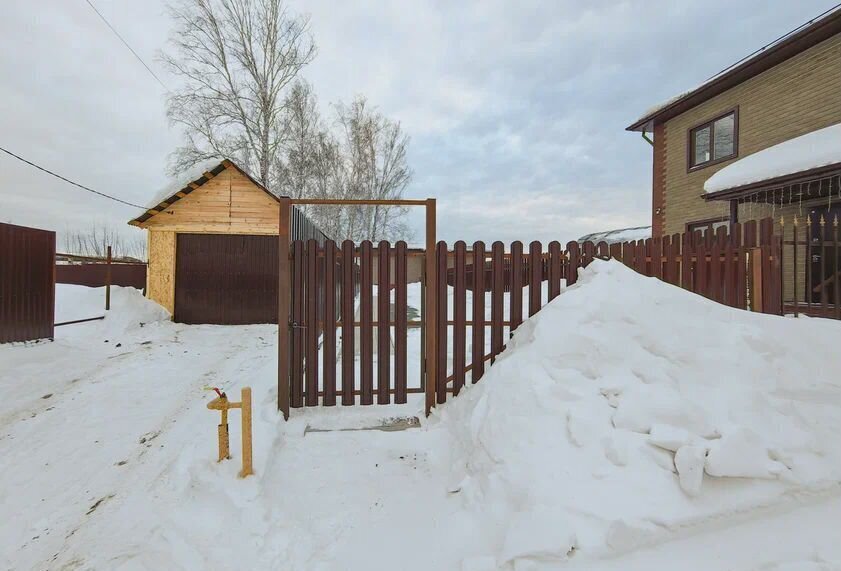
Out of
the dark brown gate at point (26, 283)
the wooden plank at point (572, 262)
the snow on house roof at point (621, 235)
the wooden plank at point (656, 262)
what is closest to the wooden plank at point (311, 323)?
the wooden plank at point (572, 262)

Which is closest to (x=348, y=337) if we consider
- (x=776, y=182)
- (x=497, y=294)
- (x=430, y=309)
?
(x=430, y=309)

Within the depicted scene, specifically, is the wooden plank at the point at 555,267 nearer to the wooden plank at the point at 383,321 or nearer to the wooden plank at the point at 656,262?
the wooden plank at the point at 656,262

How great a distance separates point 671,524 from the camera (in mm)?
2102

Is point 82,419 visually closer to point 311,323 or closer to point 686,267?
point 311,323

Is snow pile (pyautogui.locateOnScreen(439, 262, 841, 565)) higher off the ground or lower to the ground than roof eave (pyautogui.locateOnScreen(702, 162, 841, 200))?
lower

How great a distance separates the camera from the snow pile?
86.0 inches

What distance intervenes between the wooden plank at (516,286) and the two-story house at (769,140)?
4603 mm

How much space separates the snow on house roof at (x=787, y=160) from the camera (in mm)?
7020

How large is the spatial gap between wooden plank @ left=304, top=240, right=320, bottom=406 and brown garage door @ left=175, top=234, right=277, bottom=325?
807cm

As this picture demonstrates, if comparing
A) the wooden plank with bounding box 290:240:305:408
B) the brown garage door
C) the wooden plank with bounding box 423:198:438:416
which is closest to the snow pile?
the wooden plank with bounding box 423:198:438:416

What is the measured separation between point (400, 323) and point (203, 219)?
32.4ft

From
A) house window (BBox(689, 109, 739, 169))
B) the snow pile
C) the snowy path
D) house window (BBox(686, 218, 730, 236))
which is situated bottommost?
→ the snowy path

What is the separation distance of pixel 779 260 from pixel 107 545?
281 inches

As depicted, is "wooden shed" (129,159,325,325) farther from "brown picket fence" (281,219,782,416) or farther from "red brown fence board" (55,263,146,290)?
"brown picket fence" (281,219,782,416)
